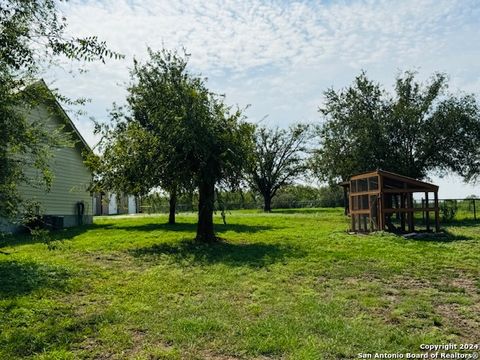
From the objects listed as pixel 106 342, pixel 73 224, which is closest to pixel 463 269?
pixel 106 342

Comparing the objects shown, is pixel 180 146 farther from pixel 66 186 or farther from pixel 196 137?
pixel 66 186

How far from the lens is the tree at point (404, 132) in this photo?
25.5 metres

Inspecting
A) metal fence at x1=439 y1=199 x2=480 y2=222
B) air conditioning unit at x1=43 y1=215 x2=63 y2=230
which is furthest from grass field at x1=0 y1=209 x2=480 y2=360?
metal fence at x1=439 y1=199 x2=480 y2=222

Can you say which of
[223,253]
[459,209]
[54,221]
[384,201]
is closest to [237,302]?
[223,253]

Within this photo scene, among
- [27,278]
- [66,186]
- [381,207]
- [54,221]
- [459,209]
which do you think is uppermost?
[66,186]

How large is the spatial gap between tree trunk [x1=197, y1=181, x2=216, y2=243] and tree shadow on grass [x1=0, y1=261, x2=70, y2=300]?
16.3 ft

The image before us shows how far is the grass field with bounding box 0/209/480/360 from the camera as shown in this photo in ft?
15.0

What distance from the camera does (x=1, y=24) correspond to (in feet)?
17.6

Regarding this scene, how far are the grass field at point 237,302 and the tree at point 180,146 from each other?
Answer: 237 cm

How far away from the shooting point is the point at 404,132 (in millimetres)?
26125

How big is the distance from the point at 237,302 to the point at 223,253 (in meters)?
4.96

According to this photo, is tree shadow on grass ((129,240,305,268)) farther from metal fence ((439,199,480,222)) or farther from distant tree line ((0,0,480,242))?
metal fence ((439,199,480,222))

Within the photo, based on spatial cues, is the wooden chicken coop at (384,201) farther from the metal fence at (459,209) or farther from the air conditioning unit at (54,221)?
the air conditioning unit at (54,221)

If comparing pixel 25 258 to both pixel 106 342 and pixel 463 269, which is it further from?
pixel 463 269
